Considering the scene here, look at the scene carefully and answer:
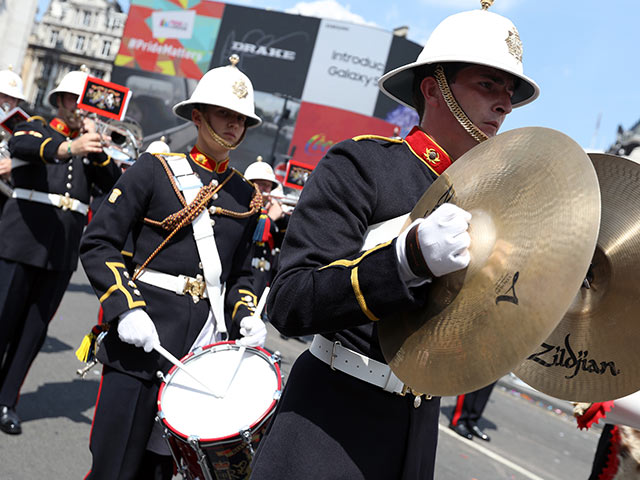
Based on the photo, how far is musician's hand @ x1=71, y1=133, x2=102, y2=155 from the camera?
4.13m

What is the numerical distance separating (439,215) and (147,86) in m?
38.0

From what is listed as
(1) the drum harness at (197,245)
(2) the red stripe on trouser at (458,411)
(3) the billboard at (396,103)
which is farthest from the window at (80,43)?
(1) the drum harness at (197,245)

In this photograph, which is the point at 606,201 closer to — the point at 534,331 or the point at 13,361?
the point at 534,331

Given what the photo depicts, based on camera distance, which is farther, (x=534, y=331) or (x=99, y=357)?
(x=99, y=357)

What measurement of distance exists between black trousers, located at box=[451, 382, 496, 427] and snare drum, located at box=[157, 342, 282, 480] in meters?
4.76

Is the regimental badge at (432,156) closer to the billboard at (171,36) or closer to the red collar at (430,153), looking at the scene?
the red collar at (430,153)

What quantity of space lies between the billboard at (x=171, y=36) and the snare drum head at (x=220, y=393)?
3508 centimetres

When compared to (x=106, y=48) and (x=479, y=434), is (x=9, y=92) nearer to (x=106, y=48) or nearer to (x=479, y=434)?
(x=479, y=434)

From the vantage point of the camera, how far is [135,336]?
2.85m

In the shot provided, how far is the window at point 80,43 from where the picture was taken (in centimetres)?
7269

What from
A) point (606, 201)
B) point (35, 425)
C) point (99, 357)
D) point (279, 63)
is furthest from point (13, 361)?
point (279, 63)

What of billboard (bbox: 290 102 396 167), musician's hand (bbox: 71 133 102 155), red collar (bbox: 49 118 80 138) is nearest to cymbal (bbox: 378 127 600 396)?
musician's hand (bbox: 71 133 102 155)

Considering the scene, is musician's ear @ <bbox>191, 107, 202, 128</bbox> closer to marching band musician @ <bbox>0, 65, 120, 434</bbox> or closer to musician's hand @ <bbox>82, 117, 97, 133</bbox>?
musician's hand @ <bbox>82, 117, 97, 133</bbox>

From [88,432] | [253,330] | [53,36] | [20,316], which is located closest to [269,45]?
[20,316]
